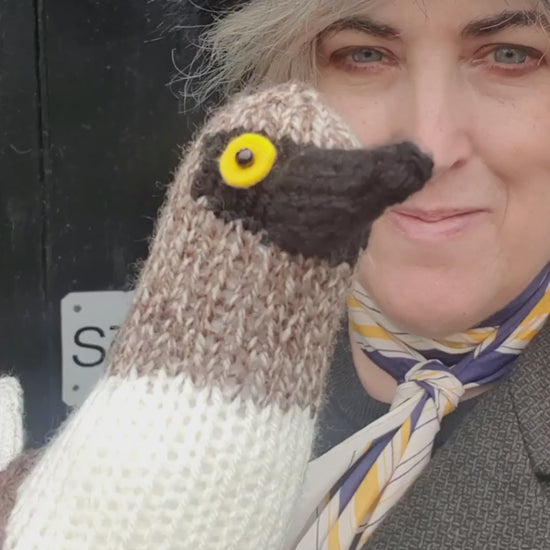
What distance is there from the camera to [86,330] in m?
1.65

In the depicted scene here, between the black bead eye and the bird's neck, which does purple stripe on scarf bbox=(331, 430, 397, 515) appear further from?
the black bead eye

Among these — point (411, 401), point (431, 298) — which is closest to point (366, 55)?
point (431, 298)

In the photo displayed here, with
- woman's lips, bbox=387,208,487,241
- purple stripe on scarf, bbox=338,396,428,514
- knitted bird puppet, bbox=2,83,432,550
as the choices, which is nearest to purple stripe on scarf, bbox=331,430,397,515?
purple stripe on scarf, bbox=338,396,428,514

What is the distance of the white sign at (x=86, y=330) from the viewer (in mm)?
1639

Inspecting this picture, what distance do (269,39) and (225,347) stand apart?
2.09 ft

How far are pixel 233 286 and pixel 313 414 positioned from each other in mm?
121

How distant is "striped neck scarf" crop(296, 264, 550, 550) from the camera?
0.97 metres

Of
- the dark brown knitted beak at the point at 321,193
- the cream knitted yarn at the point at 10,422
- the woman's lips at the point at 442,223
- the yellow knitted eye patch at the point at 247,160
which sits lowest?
the cream knitted yarn at the point at 10,422

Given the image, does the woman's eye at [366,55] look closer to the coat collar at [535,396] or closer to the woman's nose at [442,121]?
the woman's nose at [442,121]

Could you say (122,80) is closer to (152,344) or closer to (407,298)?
(407,298)

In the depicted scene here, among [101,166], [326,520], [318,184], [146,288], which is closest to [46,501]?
[146,288]

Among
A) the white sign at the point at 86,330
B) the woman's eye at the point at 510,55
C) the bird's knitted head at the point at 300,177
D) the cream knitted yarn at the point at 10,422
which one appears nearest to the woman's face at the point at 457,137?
the woman's eye at the point at 510,55

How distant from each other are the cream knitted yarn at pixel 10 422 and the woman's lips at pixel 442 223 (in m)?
0.49

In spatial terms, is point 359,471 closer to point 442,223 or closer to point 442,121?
point 442,223
